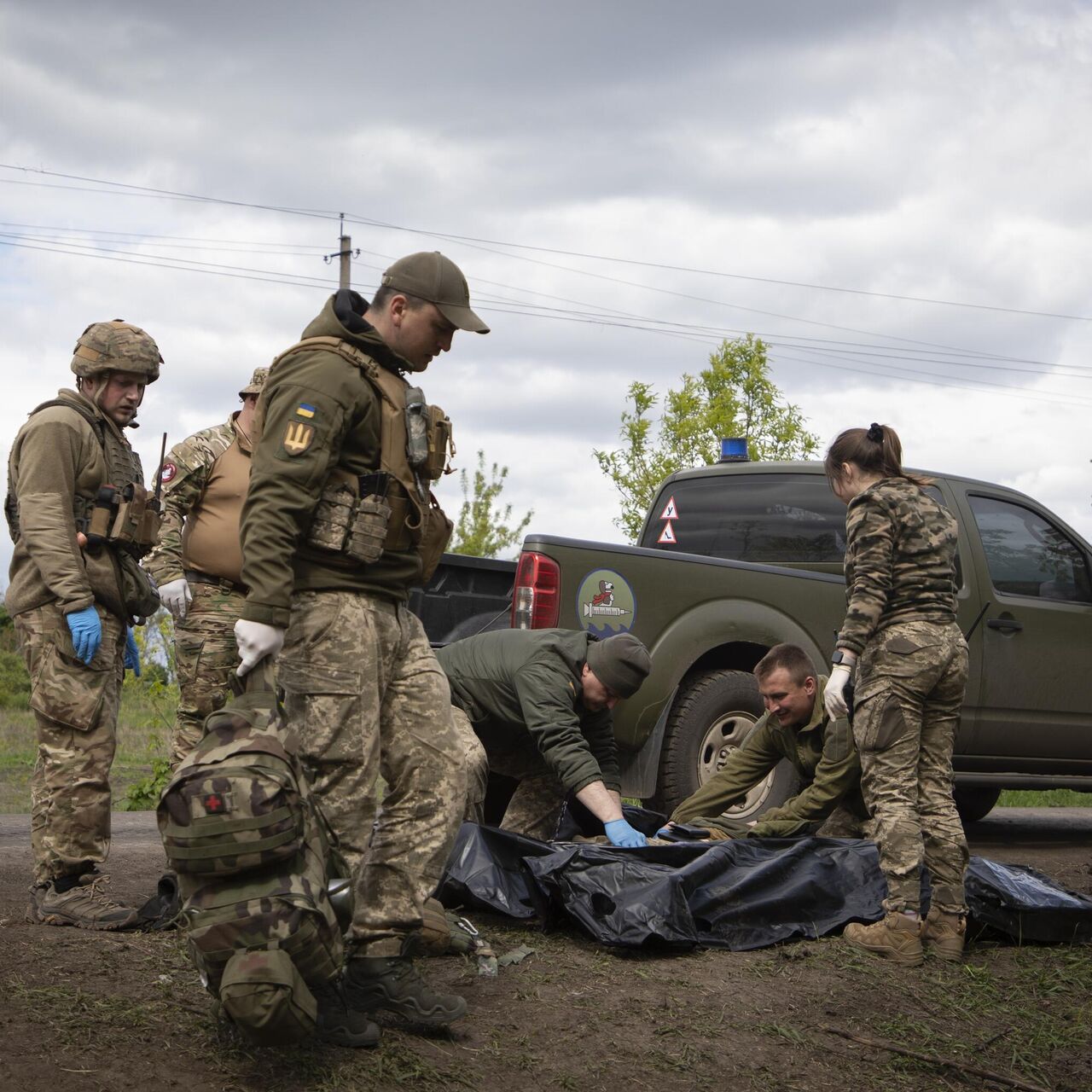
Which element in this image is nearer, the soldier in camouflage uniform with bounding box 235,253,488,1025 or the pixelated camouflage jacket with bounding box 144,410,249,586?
the soldier in camouflage uniform with bounding box 235,253,488,1025

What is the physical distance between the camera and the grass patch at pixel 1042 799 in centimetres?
1093

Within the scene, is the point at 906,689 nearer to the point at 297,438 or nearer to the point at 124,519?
the point at 297,438

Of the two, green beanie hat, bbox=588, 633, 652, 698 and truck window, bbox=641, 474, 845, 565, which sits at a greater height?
truck window, bbox=641, 474, 845, 565

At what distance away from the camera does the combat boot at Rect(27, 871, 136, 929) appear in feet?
13.6

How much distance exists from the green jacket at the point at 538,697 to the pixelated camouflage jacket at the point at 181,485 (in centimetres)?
112

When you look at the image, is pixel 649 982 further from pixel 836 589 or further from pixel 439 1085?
pixel 836 589

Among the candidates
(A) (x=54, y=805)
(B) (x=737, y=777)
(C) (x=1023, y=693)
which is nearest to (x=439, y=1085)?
(A) (x=54, y=805)

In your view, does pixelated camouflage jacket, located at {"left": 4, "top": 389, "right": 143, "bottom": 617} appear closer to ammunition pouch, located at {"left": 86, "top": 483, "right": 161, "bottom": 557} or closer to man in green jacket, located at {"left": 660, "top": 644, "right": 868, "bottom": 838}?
ammunition pouch, located at {"left": 86, "top": 483, "right": 161, "bottom": 557}

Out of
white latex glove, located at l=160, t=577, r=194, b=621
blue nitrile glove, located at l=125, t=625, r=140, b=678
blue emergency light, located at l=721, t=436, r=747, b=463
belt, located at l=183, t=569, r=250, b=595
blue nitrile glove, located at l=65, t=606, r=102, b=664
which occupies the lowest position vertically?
blue nitrile glove, located at l=125, t=625, r=140, b=678

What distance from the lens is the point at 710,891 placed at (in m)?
Answer: 4.38

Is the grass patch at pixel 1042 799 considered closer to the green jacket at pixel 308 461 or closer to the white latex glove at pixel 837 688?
the white latex glove at pixel 837 688

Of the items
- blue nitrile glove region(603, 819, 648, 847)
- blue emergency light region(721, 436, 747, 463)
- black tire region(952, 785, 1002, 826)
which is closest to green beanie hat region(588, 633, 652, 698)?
blue nitrile glove region(603, 819, 648, 847)

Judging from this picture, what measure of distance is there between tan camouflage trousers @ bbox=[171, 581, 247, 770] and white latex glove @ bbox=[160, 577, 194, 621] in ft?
→ 0.25

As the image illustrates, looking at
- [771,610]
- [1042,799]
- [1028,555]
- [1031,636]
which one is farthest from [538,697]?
[1042,799]
